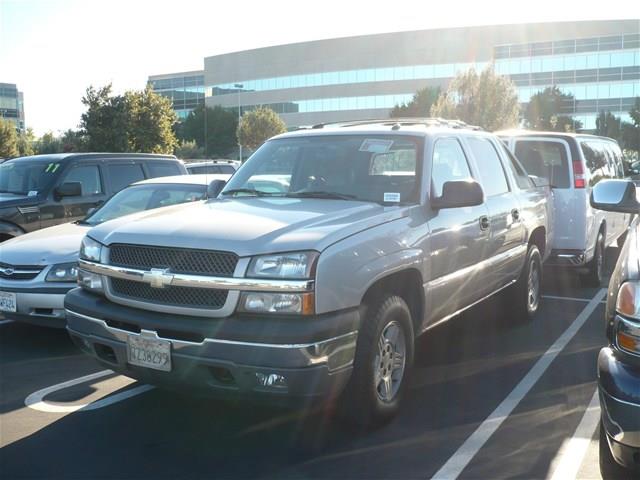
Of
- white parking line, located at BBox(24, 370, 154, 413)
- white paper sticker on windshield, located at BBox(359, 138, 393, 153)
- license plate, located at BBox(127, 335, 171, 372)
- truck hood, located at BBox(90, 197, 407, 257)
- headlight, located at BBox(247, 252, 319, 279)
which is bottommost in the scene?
white parking line, located at BBox(24, 370, 154, 413)

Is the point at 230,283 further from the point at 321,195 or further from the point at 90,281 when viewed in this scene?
the point at 321,195

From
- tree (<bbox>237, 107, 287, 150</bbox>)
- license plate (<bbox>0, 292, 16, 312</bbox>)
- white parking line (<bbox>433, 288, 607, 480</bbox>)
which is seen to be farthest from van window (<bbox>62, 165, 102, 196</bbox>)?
tree (<bbox>237, 107, 287, 150</bbox>)

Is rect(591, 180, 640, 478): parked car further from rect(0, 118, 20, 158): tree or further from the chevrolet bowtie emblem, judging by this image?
rect(0, 118, 20, 158): tree

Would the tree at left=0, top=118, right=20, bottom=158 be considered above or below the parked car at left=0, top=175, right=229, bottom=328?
above

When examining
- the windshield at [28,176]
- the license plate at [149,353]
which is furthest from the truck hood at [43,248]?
the license plate at [149,353]

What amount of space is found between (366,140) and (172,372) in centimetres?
233

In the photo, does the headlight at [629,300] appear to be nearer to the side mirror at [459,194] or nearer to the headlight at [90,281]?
the side mirror at [459,194]

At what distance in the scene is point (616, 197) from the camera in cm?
402

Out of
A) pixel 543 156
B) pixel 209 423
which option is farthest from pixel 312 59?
pixel 209 423

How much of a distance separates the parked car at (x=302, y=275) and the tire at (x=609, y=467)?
4.16ft

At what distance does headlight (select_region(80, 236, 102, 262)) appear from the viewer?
4184 mm

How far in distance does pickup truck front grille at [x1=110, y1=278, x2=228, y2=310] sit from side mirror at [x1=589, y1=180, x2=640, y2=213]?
7.83 ft

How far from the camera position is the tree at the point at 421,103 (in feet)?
189

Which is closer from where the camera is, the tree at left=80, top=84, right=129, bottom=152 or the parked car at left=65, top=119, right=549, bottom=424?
the parked car at left=65, top=119, right=549, bottom=424
